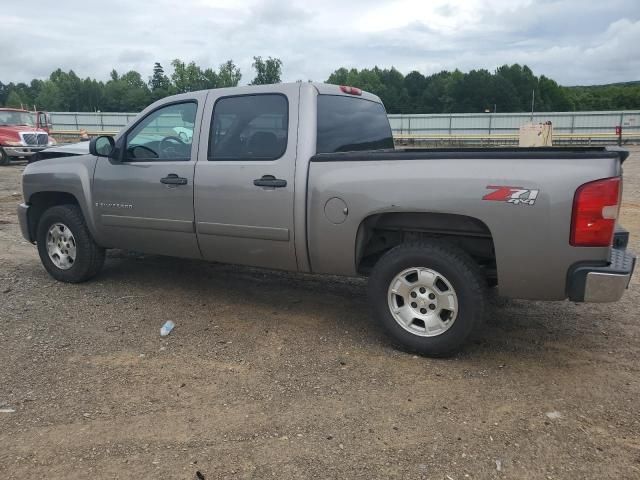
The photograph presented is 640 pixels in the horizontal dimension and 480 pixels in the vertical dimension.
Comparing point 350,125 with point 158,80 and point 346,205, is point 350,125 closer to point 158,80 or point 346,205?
point 346,205

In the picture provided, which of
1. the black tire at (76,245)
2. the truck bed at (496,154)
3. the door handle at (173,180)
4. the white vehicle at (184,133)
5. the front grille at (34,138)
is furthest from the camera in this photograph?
the front grille at (34,138)

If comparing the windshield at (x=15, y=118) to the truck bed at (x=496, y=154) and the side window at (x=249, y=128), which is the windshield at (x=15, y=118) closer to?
the side window at (x=249, y=128)

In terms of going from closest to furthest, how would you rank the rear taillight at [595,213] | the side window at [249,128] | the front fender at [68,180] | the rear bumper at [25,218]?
the rear taillight at [595,213]
the side window at [249,128]
the front fender at [68,180]
the rear bumper at [25,218]

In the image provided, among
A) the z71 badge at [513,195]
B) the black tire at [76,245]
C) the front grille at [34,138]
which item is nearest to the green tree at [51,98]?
the front grille at [34,138]

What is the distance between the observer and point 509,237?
3.43m

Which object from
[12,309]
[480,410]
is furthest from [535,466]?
[12,309]

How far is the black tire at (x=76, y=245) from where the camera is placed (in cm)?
543

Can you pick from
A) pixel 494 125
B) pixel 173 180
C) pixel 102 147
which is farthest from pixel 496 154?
pixel 494 125

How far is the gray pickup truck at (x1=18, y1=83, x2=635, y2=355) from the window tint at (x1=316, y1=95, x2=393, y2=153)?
2 cm

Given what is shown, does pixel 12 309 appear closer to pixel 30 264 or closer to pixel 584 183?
pixel 30 264

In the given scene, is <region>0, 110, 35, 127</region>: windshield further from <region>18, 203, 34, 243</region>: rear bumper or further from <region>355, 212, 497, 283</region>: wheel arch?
<region>355, 212, 497, 283</region>: wheel arch

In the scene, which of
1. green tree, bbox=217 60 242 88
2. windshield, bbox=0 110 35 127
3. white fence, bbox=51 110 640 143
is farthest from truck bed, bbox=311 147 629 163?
green tree, bbox=217 60 242 88

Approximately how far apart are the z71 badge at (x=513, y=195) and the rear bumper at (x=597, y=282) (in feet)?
1.65

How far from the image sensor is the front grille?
63.4 feet
